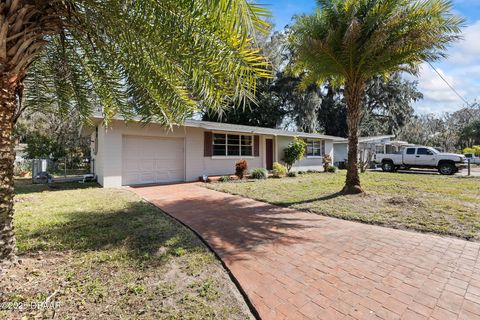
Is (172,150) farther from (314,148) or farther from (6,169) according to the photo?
(314,148)

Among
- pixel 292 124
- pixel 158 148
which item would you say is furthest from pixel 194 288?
pixel 292 124

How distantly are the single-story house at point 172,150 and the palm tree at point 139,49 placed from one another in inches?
194

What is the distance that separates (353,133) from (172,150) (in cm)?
877

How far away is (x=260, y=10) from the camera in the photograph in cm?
247

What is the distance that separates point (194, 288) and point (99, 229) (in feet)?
10.5

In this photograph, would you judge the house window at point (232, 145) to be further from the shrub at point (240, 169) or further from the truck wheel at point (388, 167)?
the truck wheel at point (388, 167)

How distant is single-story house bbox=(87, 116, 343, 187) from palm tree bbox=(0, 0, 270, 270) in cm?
493

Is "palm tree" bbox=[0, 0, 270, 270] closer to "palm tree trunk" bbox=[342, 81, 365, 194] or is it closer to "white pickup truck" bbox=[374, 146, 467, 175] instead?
"palm tree trunk" bbox=[342, 81, 365, 194]

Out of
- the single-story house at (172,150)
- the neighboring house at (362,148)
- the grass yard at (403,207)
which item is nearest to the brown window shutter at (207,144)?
the single-story house at (172,150)

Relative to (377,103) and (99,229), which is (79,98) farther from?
(377,103)

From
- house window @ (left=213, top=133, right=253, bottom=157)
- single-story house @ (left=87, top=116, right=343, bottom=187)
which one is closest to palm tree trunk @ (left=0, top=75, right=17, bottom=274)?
single-story house @ (left=87, top=116, right=343, bottom=187)

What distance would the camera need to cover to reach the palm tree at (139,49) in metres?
2.86

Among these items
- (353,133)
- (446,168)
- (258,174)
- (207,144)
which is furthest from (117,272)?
(446,168)

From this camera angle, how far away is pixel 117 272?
3.41 metres
